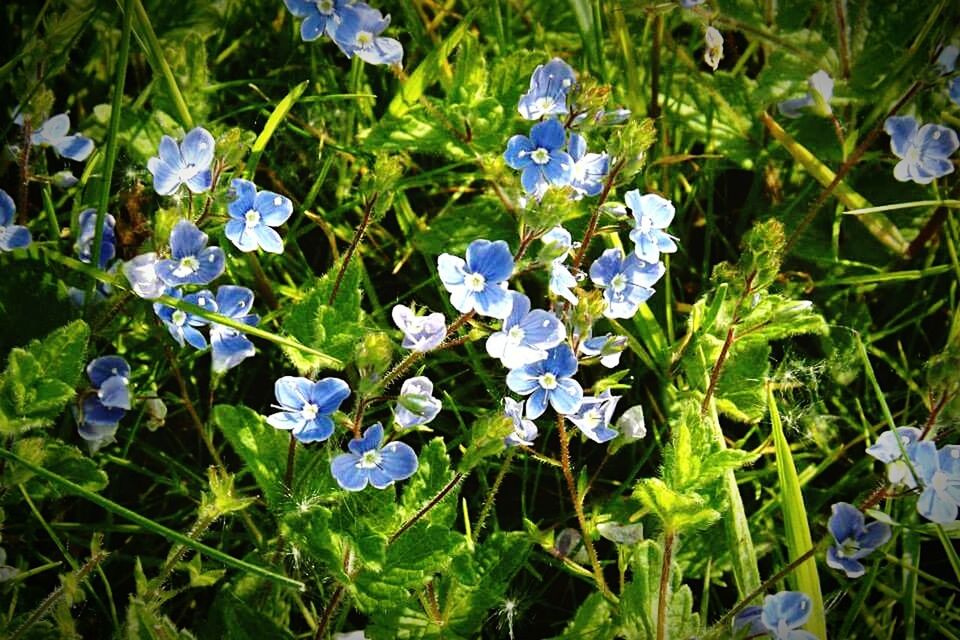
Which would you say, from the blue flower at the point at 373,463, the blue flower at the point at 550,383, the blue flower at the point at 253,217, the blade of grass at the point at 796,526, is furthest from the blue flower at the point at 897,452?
the blue flower at the point at 253,217

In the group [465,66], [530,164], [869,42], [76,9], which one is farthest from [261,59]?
[869,42]

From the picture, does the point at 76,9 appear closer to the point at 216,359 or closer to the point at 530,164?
the point at 216,359

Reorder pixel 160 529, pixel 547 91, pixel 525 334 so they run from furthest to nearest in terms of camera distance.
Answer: pixel 547 91, pixel 525 334, pixel 160 529

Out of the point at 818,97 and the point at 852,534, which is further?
the point at 818,97

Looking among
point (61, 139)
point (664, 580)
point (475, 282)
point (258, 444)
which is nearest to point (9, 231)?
point (61, 139)

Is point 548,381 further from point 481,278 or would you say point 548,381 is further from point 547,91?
point 547,91

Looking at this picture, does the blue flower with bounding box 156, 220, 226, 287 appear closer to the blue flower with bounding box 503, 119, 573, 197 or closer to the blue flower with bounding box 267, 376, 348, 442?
the blue flower with bounding box 267, 376, 348, 442
